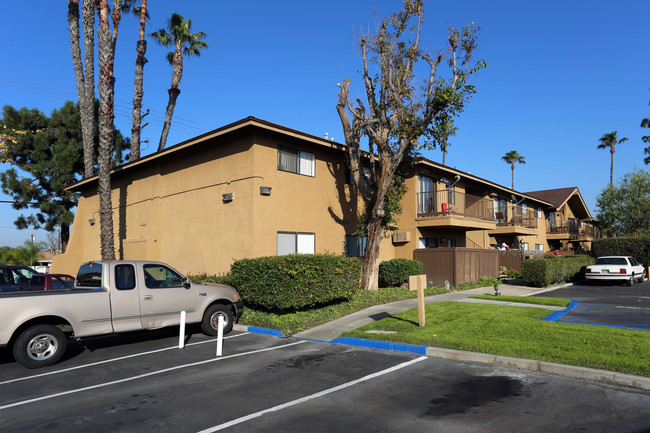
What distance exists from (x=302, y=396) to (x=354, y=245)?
40.8 feet

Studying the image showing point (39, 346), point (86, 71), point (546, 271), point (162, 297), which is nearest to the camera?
point (39, 346)

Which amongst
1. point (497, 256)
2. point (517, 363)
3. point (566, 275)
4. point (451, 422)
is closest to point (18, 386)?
point (451, 422)

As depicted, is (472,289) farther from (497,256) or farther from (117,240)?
(117,240)

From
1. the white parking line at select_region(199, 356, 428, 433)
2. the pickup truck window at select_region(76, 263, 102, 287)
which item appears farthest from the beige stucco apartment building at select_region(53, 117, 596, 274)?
the white parking line at select_region(199, 356, 428, 433)

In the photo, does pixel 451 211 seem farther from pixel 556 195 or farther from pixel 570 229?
pixel 556 195

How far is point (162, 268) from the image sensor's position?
33.1ft

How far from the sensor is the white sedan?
22.2 meters

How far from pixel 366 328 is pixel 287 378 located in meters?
3.79

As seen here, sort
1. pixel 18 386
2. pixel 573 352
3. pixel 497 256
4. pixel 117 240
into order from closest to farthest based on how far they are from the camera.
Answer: pixel 18 386 < pixel 573 352 < pixel 117 240 < pixel 497 256

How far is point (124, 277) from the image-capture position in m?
9.30

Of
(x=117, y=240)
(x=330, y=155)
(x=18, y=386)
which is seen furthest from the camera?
(x=117, y=240)

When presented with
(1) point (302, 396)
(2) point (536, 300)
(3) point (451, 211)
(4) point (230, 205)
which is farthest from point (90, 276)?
(3) point (451, 211)

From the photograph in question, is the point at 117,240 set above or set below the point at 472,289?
above

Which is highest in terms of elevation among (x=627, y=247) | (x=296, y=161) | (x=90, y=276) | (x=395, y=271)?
(x=296, y=161)
